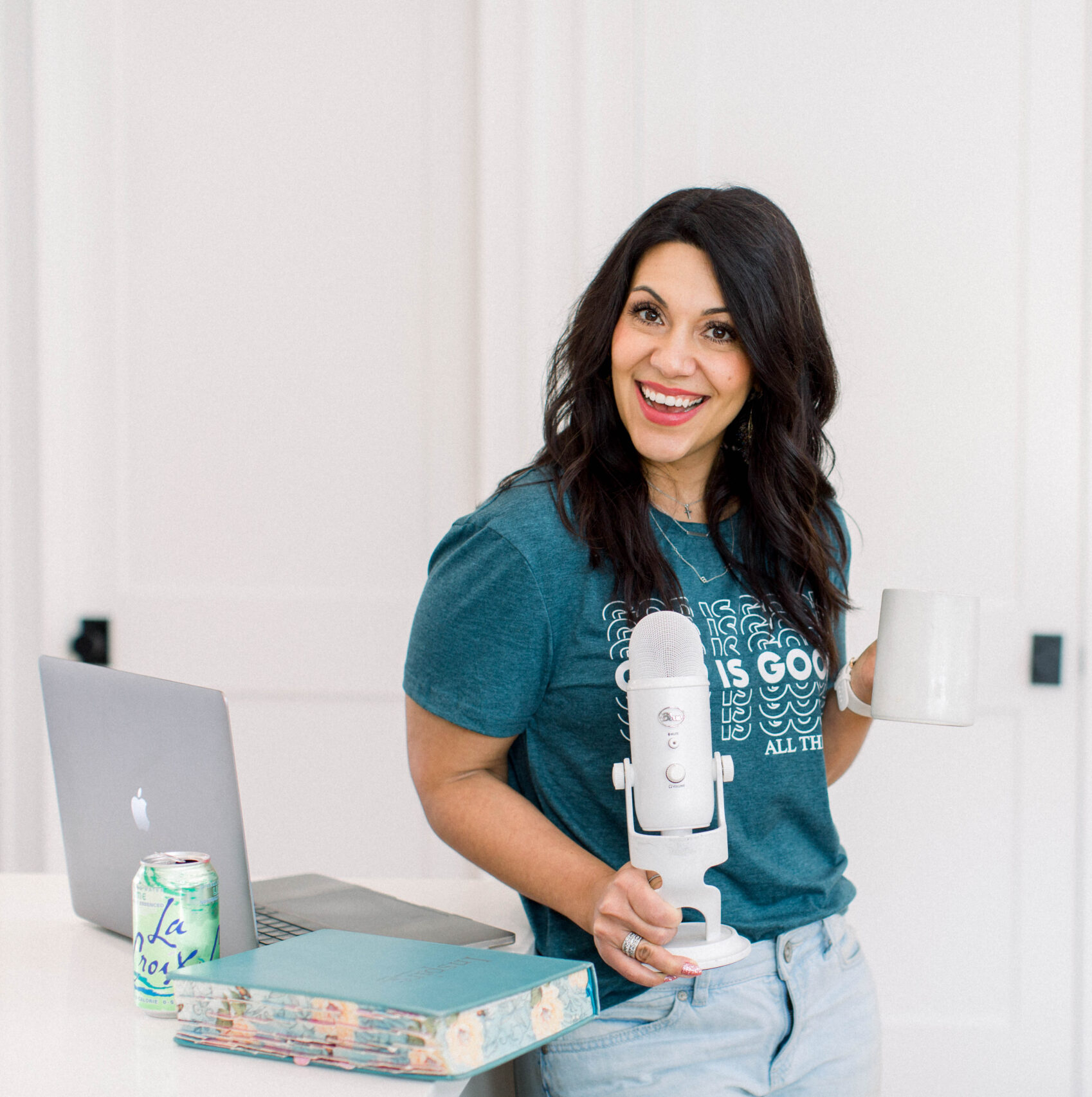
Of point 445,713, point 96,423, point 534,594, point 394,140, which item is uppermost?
point 394,140

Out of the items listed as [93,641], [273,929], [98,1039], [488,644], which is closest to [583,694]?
[488,644]

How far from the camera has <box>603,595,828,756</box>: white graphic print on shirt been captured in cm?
127

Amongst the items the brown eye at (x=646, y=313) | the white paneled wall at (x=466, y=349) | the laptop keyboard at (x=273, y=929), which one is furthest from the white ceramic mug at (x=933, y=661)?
the white paneled wall at (x=466, y=349)

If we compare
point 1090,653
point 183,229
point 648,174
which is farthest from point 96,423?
point 1090,653

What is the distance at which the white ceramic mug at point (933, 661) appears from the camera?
47.7 inches

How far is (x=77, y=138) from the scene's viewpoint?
2400mm

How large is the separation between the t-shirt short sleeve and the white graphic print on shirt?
94 millimetres

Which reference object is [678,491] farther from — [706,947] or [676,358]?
[706,947]

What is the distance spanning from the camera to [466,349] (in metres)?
2.38

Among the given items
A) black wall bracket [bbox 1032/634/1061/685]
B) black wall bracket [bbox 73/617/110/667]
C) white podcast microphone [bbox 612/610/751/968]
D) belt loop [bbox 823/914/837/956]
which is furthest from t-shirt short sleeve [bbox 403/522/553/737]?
black wall bracket [bbox 73/617/110/667]

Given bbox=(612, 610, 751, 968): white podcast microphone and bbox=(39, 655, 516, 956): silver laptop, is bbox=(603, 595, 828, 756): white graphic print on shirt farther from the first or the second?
bbox=(39, 655, 516, 956): silver laptop

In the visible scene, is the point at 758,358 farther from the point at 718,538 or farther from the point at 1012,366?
the point at 1012,366

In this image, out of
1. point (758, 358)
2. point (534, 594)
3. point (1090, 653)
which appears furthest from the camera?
point (1090, 653)

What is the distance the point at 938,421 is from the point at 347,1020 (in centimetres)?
172
